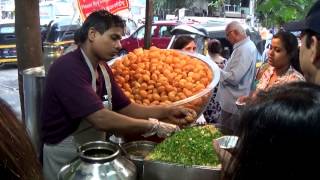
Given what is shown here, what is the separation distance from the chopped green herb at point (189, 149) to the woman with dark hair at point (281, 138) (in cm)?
94

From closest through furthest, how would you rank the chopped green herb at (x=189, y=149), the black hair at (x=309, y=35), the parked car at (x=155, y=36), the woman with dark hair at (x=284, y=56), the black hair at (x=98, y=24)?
the black hair at (x=309, y=35) → the chopped green herb at (x=189, y=149) → the black hair at (x=98, y=24) → the woman with dark hair at (x=284, y=56) → the parked car at (x=155, y=36)

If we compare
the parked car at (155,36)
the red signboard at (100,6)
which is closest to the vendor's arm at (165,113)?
the red signboard at (100,6)

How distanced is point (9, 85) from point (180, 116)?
339 inches

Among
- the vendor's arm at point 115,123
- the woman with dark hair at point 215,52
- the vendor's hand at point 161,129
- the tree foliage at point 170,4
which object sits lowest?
the vendor's hand at point 161,129

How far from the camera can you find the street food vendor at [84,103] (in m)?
2.21

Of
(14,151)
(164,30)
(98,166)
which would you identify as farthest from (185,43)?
(164,30)

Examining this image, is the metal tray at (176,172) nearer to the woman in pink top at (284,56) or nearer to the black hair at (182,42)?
the woman in pink top at (284,56)

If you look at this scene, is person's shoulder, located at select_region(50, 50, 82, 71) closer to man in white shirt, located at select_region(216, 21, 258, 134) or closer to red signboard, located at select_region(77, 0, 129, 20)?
red signboard, located at select_region(77, 0, 129, 20)

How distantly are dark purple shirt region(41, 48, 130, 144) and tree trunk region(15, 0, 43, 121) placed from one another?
1170mm

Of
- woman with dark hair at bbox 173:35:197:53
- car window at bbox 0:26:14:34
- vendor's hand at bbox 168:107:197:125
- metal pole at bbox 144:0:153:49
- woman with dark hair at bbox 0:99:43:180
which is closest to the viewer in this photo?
woman with dark hair at bbox 0:99:43:180

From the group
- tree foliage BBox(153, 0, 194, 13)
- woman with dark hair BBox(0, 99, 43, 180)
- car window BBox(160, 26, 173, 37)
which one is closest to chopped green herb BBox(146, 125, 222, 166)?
woman with dark hair BBox(0, 99, 43, 180)

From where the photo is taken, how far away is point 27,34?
3426 mm

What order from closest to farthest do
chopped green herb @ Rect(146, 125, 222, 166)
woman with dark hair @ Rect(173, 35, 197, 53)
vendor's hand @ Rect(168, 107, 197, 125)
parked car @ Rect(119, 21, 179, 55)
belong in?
1. chopped green herb @ Rect(146, 125, 222, 166)
2. vendor's hand @ Rect(168, 107, 197, 125)
3. woman with dark hair @ Rect(173, 35, 197, 53)
4. parked car @ Rect(119, 21, 179, 55)

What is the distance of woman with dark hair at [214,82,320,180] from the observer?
90cm
